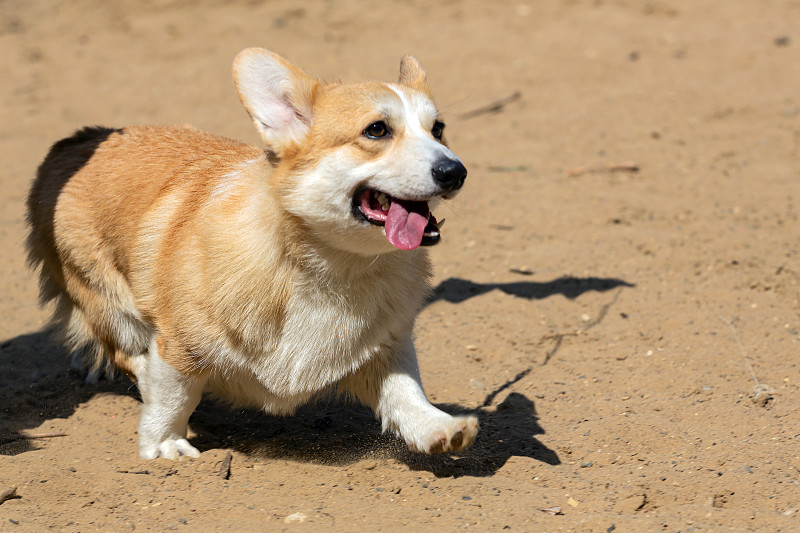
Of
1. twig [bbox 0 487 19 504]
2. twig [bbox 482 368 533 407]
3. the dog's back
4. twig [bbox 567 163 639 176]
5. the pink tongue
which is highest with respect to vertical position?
the pink tongue

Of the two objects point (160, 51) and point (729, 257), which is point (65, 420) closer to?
point (729, 257)

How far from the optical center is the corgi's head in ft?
11.0

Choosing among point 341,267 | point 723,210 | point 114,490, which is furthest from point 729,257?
point 114,490

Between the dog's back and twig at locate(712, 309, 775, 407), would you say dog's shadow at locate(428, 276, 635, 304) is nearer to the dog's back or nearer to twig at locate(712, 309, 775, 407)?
twig at locate(712, 309, 775, 407)

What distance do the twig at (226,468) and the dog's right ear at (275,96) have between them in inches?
54.2

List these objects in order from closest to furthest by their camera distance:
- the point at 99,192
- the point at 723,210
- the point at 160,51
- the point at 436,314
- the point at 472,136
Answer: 1. the point at 99,192
2. the point at 436,314
3. the point at 723,210
4. the point at 472,136
5. the point at 160,51

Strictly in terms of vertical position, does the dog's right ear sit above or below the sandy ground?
above

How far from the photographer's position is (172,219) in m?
3.98

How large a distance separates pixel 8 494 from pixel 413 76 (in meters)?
2.47

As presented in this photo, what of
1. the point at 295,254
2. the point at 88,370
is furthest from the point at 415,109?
the point at 88,370

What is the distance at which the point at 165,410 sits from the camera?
13.1 ft

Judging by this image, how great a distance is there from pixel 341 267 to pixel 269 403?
0.80m

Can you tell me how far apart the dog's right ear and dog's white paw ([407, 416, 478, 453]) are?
4.15 ft

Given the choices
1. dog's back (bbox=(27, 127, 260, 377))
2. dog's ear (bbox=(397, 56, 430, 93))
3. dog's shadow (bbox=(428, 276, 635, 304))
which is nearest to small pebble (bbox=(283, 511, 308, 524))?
dog's back (bbox=(27, 127, 260, 377))
